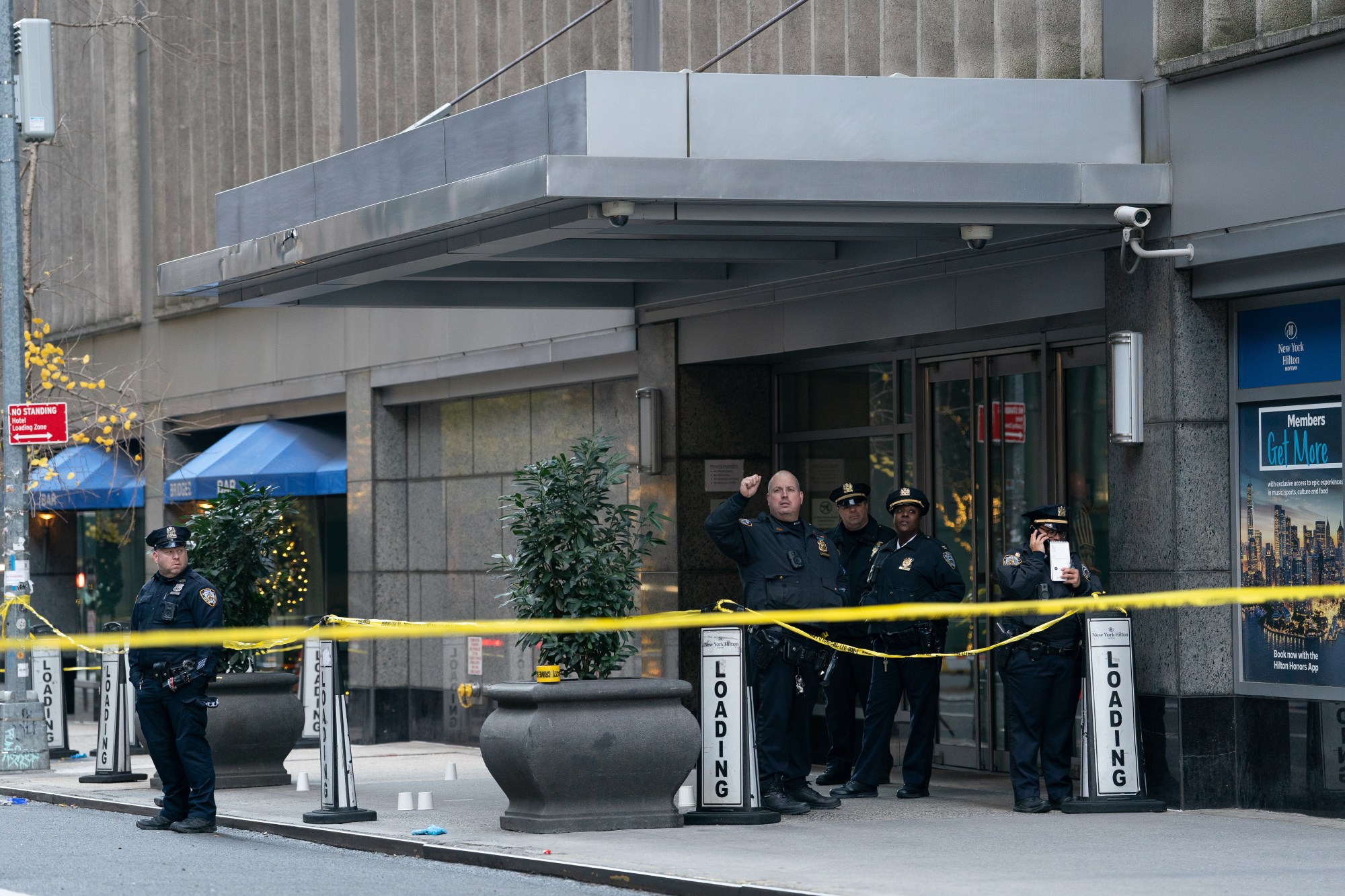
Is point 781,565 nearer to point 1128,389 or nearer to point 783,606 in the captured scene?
point 783,606

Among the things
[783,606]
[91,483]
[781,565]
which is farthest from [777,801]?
[91,483]

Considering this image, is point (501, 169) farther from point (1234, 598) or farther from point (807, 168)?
point (1234, 598)

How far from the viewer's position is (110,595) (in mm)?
25328

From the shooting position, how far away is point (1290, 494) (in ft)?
38.1

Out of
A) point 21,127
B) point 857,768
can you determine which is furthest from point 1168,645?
point 21,127

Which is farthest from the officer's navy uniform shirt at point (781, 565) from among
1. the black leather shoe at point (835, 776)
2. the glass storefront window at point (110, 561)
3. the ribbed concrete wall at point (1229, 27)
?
the glass storefront window at point (110, 561)

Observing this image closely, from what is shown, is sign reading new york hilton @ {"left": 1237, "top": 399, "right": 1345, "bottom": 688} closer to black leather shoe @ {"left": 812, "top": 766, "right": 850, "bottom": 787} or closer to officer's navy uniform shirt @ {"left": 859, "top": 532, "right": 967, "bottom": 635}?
officer's navy uniform shirt @ {"left": 859, "top": 532, "right": 967, "bottom": 635}

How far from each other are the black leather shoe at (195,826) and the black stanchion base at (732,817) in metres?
2.89

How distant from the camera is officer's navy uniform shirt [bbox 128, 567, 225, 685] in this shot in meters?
11.8

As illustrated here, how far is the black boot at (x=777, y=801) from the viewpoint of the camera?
11805 mm

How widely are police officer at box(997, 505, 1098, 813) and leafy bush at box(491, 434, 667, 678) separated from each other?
7.52 ft

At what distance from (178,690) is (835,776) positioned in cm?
463

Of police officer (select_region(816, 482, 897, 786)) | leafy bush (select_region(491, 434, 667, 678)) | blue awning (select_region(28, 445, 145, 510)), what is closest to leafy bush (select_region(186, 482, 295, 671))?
leafy bush (select_region(491, 434, 667, 678))

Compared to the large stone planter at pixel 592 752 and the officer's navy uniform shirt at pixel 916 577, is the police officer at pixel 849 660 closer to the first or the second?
the officer's navy uniform shirt at pixel 916 577
